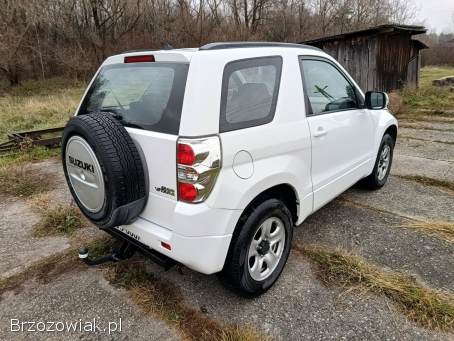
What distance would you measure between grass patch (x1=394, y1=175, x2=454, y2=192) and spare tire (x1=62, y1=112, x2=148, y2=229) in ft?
14.0

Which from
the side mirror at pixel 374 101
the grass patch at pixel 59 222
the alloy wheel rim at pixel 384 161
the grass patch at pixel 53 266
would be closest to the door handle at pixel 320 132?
the side mirror at pixel 374 101

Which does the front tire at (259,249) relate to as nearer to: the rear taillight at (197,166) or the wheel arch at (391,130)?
the rear taillight at (197,166)

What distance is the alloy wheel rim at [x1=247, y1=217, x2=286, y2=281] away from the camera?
2.52 m

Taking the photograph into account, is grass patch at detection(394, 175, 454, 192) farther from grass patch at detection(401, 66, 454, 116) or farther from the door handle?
grass patch at detection(401, 66, 454, 116)

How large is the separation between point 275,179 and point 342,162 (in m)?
1.27

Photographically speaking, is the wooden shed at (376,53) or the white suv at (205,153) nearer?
the white suv at (205,153)

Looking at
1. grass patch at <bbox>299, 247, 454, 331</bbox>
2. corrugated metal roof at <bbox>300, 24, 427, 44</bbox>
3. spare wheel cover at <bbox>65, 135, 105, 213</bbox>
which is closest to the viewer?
spare wheel cover at <bbox>65, 135, 105, 213</bbox>

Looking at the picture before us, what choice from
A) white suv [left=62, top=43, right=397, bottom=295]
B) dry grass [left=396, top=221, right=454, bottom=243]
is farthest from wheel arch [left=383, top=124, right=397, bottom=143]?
white suv [left=62, top=43, right=397, bottom=295]

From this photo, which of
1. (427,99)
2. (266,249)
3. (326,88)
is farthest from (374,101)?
(427,99)

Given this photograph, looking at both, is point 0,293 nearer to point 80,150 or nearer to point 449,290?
point 80,150

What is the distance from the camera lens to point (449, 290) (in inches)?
102

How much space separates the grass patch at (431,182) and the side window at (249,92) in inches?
137

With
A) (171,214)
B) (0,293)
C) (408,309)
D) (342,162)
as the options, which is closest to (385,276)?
(408,309)

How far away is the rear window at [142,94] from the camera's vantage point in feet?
6.89
